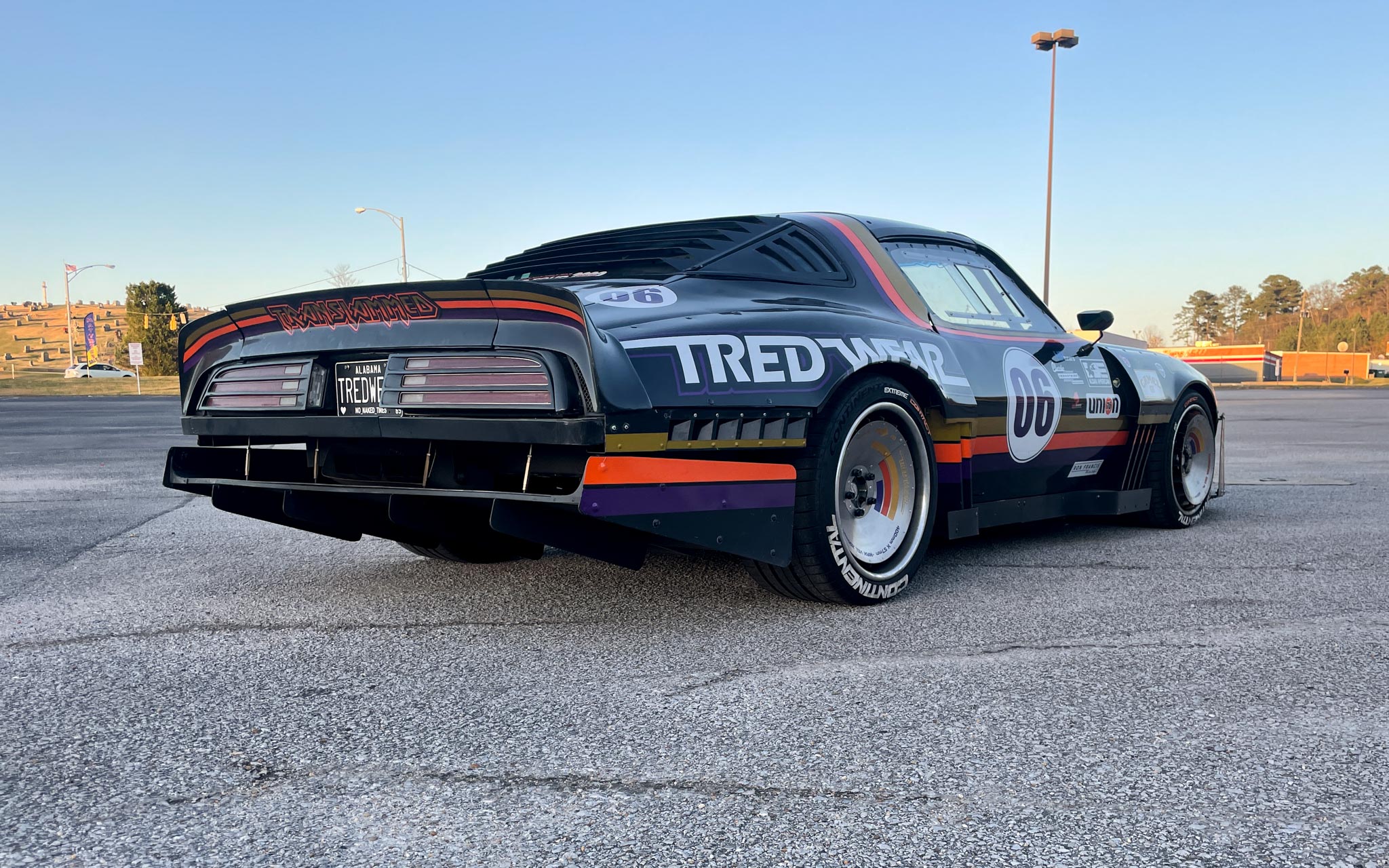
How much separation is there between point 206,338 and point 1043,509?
138 inches

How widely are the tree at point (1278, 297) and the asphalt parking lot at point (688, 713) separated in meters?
141

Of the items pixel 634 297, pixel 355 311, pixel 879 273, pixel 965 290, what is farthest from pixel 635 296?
pixel 965 290

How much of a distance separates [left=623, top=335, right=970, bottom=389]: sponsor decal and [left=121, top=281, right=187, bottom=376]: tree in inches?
3089

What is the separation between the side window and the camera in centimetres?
464

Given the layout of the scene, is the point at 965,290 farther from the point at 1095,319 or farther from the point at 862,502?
the point at 862,502

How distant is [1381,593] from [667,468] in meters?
2.77

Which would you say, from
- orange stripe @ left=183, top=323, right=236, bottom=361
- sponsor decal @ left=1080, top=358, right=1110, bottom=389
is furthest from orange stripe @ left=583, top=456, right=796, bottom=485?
sponsor decal @ left=1080, top=358, right=1110, bottom=389

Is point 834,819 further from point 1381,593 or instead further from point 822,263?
point 1381,593

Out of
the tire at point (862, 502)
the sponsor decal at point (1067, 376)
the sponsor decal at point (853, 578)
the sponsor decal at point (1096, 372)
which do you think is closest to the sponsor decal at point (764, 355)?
the tire at point (862, 502)

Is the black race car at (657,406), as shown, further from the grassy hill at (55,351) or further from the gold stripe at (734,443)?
the grassy hill at (55,351)

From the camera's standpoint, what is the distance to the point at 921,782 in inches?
85.8

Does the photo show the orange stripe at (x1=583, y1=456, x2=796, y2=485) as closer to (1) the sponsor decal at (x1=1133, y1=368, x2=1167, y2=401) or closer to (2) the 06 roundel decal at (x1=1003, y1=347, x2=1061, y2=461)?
(2) the 06 roundel decal at (x1=1003, y1=347, x2=1061, y2=461)

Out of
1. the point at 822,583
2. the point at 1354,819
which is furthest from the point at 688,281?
the point at 1354,819

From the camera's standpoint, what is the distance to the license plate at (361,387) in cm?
346
